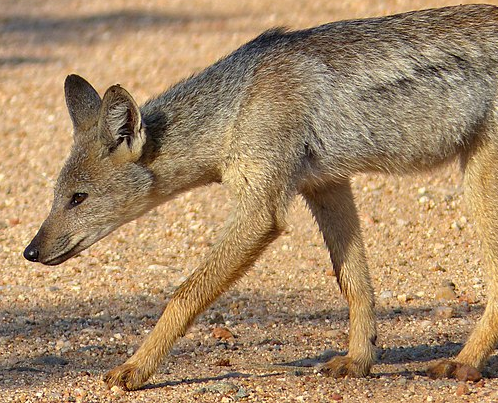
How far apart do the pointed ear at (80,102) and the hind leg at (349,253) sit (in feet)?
5.05

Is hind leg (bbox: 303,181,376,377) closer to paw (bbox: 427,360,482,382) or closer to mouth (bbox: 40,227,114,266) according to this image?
paw (bbox: 427,360,482,382)

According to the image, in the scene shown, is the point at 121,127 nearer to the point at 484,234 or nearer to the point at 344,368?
the point at 344,368

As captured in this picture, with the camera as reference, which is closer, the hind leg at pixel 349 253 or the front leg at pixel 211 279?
the front leg at pixel 211 279

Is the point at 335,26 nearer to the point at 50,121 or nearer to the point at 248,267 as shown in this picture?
the point at 248,267

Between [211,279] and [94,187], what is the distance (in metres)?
0.96

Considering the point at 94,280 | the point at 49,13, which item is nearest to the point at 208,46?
the point at 49,13

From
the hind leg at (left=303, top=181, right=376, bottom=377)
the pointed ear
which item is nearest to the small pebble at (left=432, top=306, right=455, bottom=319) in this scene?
the hind leg at (left=303, top=181, right=376, bottom=377)

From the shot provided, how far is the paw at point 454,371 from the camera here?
6.37m

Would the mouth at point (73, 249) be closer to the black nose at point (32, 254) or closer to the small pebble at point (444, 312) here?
the black nose at point (32, 254)

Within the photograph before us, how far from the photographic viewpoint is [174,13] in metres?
17.0

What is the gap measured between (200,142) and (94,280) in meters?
2.34

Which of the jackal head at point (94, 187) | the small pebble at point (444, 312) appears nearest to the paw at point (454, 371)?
the small pebble at point (444, 312)

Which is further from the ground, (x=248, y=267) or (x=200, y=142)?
(x=200, y=142)

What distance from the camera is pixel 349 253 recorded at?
698 cm
